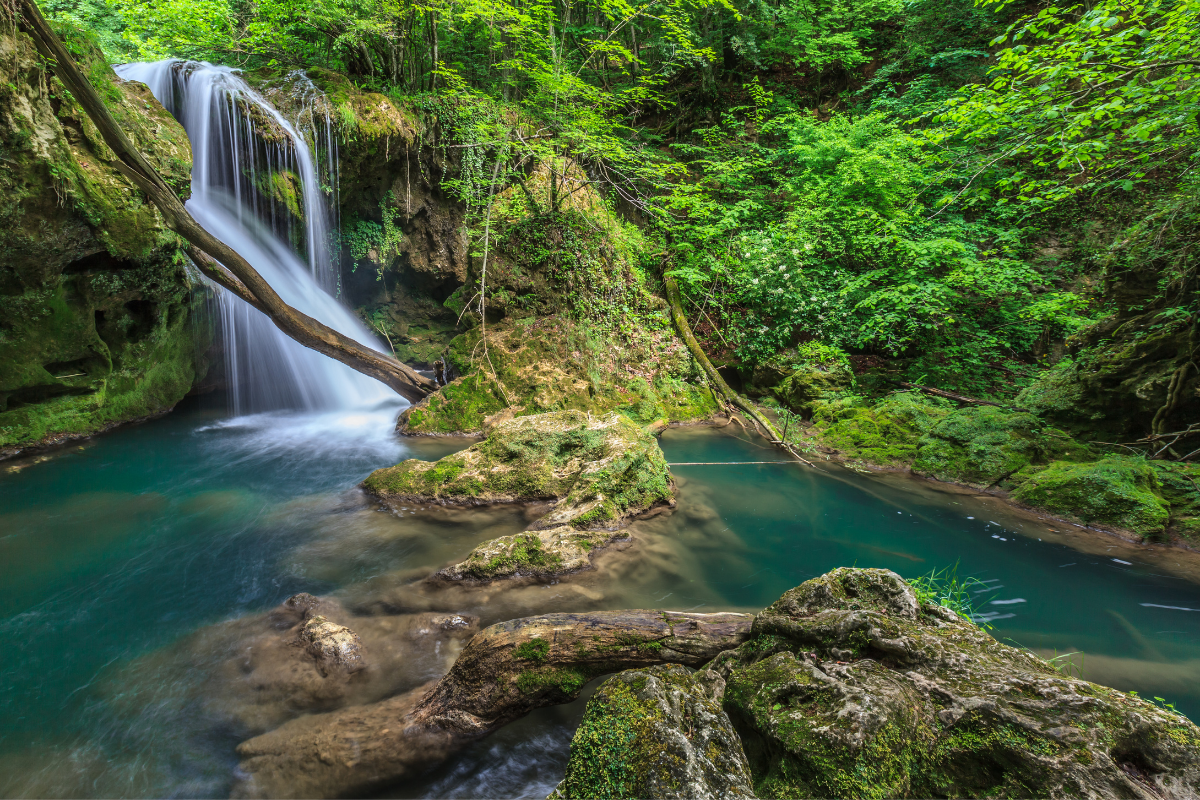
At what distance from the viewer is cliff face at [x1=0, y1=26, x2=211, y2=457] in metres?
5.24

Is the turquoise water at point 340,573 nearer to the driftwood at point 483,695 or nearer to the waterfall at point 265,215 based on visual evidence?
the driftwood at point 483,695

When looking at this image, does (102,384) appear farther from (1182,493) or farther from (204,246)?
(1182,493)

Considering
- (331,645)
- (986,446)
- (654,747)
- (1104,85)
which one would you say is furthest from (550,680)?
(1104,85)

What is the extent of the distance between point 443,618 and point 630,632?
1.75m

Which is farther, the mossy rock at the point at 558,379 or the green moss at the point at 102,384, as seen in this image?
the mossy rock at the point at 558,379

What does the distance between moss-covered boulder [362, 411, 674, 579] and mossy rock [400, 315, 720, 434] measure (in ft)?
5.94

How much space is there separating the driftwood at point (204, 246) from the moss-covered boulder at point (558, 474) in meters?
→ 2.51

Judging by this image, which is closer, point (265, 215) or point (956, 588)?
point (956, 588)

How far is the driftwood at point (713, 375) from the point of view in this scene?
761 centimetres

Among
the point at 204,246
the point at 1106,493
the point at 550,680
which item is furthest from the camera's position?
the point at 204,246

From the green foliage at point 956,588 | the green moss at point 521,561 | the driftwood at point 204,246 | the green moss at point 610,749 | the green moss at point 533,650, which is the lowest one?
the green foliage at point 956,588

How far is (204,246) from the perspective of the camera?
585cm

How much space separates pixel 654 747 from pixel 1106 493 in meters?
6.51

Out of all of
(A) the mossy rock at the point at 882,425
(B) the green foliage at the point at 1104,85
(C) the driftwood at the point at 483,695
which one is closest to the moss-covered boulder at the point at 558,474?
(C) the driftwood at the point at 483,695
